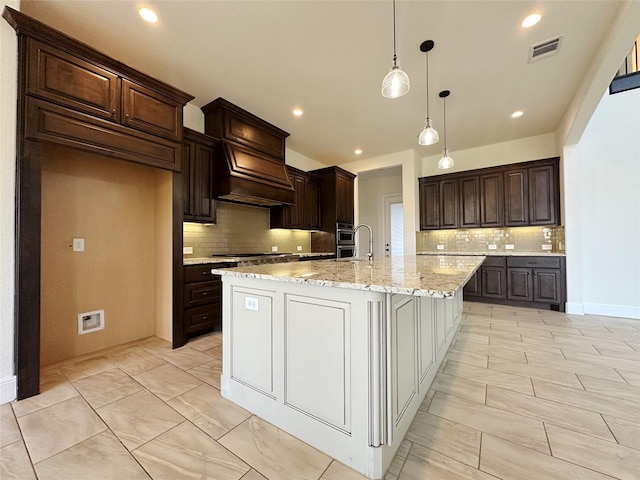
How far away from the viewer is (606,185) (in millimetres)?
3723

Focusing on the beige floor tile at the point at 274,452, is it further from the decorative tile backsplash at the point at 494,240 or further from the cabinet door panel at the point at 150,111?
the decorative tile backsplash at the point at 494,240

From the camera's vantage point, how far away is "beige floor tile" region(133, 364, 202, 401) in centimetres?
189

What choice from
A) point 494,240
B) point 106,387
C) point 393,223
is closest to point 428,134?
A: point 106,387

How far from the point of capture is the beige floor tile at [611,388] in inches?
70.8

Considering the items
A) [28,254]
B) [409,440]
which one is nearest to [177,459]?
[409,440]

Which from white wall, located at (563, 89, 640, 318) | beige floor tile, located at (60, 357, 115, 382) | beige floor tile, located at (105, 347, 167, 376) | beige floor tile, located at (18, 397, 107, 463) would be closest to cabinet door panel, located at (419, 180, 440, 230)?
white wall, located at (563, 89, 640, 318)

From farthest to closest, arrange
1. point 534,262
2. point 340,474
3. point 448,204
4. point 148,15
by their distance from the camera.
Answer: point 448,204 < point 534,262 < point 148,15 < point 340,474

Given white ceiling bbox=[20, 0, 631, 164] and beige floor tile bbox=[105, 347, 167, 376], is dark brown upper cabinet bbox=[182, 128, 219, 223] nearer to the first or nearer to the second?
white ceiling bbox=[20, 0, 631, 164]

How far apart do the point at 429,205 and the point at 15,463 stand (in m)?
5.83

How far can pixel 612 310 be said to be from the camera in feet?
12.1

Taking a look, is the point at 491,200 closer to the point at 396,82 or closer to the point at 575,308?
the point at 575,308

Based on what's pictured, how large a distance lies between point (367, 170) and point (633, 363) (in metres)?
4.70

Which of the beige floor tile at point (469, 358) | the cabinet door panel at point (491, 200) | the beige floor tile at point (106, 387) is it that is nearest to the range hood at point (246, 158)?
the beige floor tile at point (106, 387)

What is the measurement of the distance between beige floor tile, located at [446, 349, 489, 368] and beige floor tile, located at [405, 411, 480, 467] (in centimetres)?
96
